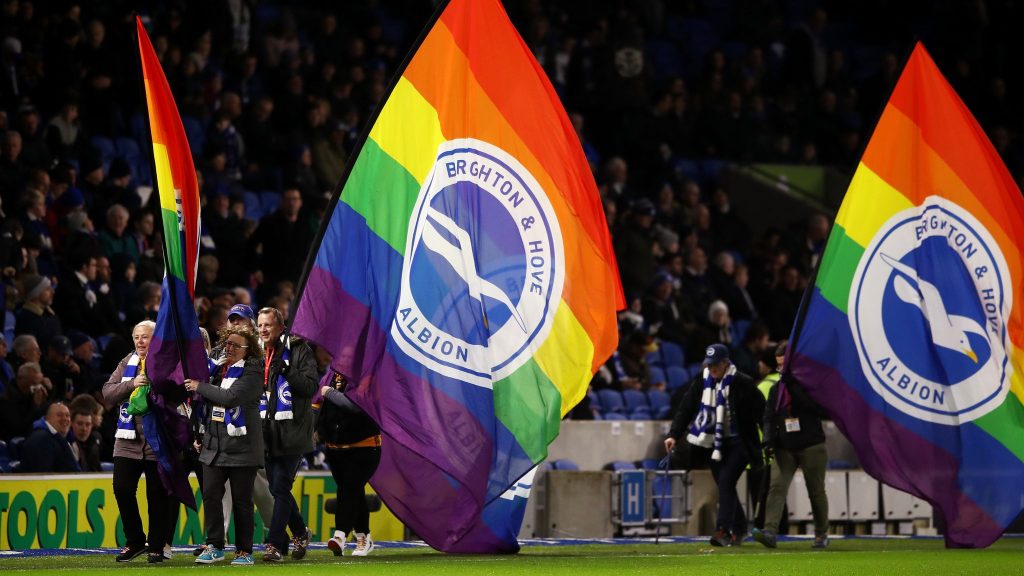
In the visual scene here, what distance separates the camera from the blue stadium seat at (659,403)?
20.0 metres

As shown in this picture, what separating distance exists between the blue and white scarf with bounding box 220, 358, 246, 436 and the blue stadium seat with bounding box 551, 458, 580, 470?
21.4ft

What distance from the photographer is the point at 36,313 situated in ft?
52.1

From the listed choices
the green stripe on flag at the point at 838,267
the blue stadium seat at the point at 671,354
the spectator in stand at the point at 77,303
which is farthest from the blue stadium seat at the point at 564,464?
the spectator in stand at the point at 77,303

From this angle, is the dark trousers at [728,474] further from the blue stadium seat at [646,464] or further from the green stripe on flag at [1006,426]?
the blue stadium seat at [646,464]

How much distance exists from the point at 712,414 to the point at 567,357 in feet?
11.2

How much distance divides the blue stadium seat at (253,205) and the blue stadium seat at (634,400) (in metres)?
4.71

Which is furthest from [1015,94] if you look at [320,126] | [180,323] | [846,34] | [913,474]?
[180,323]

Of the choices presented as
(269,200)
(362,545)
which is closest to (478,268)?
(362,545)

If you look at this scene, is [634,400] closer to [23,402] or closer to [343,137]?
[343,137]

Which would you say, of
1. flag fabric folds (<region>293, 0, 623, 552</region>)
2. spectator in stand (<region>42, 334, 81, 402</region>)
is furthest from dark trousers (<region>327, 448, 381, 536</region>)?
spectator in stand (<region>42, 334, 81, 402</region>)

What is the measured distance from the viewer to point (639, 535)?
17.7 meters

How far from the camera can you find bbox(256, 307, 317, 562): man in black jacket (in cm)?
1250

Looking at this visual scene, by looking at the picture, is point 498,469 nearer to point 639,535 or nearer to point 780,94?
point 639,535

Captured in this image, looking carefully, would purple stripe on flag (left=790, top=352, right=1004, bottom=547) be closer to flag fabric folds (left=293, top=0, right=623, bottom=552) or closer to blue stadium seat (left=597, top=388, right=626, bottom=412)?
flag fabric folds (left=293, top=0, right=623, bottom=552)
